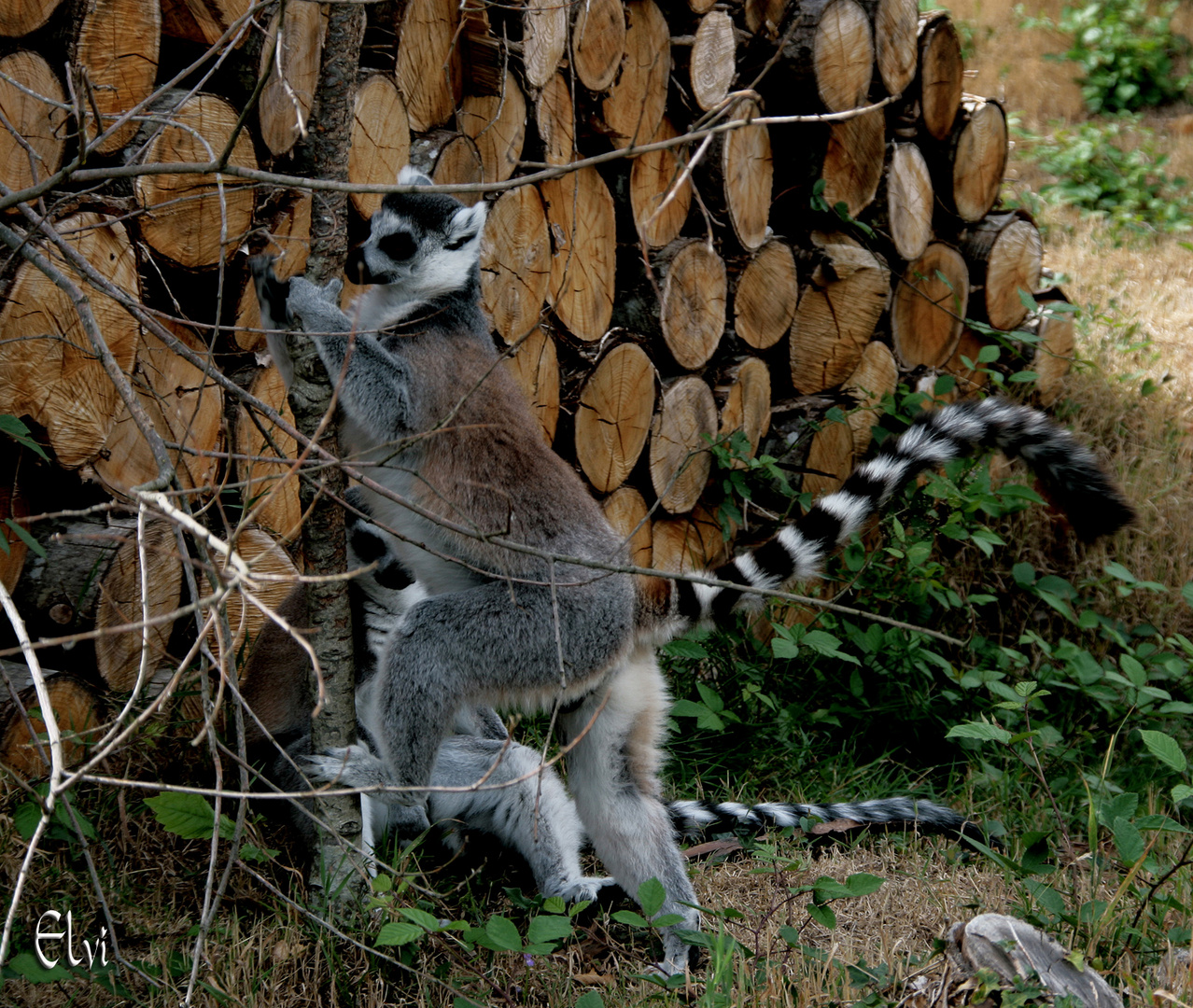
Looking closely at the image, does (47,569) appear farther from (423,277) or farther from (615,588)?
(615,588)

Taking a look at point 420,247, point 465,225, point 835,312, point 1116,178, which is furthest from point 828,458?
point 1116,178

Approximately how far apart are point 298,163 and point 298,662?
1.35 metres

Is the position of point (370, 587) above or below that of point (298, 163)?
below

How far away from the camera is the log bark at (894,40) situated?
4273 millimetres

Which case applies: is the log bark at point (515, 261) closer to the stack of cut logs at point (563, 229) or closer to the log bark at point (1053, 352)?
the stack of cut logs at point (563, 229)

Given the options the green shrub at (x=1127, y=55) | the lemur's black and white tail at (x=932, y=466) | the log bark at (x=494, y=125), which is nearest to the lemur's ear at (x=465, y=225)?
the log bark at (x=494, y=125)

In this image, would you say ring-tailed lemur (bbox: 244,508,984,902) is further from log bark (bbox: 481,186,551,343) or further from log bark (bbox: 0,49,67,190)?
log bark (bbox: 0,49,67,190)

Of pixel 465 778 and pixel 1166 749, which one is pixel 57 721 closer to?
pixel 465 778

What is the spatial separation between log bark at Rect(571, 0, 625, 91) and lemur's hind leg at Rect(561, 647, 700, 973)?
6.20 feet

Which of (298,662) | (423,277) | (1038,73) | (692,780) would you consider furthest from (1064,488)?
(1038,73)

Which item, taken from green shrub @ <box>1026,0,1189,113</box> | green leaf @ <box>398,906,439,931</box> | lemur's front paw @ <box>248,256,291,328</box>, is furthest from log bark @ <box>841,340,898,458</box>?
green shrub @ <box>1026,0,1189,113</box>

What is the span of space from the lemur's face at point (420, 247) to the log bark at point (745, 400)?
58.4 inches

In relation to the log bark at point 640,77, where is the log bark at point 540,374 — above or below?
below

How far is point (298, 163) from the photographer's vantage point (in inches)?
118
